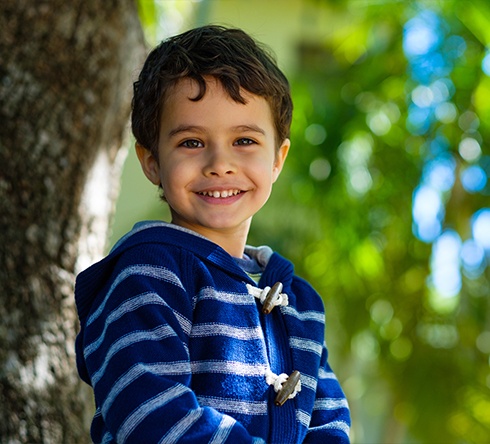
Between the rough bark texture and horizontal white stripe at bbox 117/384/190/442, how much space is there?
1128mm

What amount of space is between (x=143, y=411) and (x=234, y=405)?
253mm

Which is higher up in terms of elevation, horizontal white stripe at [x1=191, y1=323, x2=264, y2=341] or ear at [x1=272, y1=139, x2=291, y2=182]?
ear at [x1=272, y1=139, x2=291, y2=182]

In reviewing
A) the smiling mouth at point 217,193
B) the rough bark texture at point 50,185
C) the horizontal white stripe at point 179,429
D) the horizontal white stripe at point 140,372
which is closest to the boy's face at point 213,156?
the smiling mouth at point 217,193

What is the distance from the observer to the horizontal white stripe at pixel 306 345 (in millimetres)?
2287

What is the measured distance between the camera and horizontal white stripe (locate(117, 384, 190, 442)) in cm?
191

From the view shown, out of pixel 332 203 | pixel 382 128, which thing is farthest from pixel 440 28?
pixel 332 203

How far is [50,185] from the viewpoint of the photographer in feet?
10.3

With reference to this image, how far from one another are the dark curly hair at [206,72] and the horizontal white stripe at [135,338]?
513 millimetres

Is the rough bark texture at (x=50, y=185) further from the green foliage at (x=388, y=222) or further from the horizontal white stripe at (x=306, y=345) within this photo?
the green foliage at (x=388, y=222)

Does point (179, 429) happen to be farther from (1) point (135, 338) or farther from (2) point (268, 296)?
(2) point (268, 296)

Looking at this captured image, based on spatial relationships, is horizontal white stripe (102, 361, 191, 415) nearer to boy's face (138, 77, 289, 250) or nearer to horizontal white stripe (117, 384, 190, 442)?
horizontal white stripe (117, 384, 190, 442)

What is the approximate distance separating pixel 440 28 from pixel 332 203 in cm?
173

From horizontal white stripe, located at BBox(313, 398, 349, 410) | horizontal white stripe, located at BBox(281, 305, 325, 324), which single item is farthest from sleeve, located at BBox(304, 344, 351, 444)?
horizontal white stripe, located at BBox(281, 305, 325, 324)

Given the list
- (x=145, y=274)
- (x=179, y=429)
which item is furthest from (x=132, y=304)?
(x=179, y=429)
